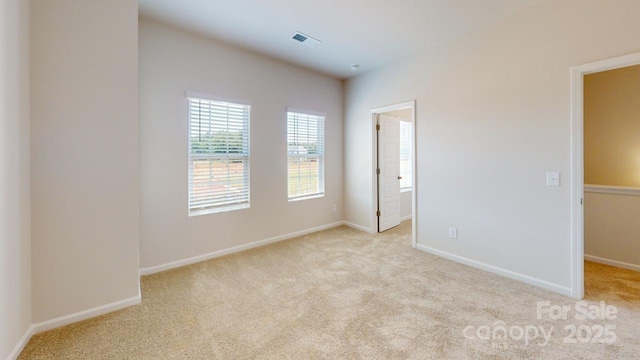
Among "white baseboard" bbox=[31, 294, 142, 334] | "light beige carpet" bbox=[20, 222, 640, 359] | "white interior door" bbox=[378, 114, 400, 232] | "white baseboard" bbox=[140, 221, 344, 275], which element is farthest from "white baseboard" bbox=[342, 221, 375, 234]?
"white baseboard" bbox=[31, 294, 142, 334]

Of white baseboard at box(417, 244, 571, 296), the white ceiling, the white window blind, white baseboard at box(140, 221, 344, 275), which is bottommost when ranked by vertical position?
white baseboard at box(417, 244, 571, 296)

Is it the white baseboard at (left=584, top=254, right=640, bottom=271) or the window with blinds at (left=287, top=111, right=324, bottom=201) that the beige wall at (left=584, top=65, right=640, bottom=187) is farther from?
the window with blinds at (left=287, top=111, right=324, bottom=201)

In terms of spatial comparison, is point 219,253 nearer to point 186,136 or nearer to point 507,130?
point 186,136

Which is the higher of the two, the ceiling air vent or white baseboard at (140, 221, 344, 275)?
the ceiling air vent

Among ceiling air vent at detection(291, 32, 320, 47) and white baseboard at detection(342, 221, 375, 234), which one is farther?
white baseboard at detection(342, 221, 375, 234)

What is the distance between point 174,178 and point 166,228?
0.60 meters

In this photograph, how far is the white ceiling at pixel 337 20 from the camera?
253 cm

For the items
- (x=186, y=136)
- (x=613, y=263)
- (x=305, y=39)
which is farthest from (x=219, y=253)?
(x=613, y=263)

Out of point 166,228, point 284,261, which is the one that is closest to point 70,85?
point 166,228

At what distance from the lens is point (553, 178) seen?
251 cm

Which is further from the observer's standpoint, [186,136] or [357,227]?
[357,227]

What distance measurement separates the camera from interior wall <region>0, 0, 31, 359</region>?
156 cm

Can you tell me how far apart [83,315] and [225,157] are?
2.09 meters

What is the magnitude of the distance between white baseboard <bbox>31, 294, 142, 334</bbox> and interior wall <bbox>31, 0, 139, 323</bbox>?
1.3 inches
